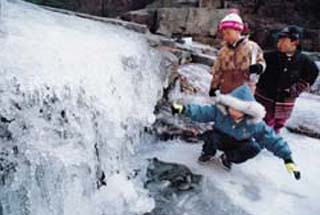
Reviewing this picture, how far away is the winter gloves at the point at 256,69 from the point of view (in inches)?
157

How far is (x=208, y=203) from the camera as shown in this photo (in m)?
3.57

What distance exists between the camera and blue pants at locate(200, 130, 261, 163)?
3867 mm

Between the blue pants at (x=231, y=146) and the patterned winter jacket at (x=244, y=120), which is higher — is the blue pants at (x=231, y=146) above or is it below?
below

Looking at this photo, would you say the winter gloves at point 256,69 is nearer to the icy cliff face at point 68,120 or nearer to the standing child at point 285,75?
the standing child at point 285,75

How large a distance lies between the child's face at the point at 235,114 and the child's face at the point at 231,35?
664 mm

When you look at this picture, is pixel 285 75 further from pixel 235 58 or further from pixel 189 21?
pixel 189 21

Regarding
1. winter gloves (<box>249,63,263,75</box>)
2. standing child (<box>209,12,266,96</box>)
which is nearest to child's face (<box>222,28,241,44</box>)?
standing child (<box>209,12,266,96</box>)

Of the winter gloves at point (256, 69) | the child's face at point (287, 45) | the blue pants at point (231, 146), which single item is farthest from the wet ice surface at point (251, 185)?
the child's face at point (287, 45)

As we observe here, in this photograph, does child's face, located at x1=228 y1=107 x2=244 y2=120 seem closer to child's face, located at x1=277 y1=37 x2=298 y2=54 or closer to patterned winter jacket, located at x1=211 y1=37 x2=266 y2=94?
patterned winter jacket, located at x1=211 y1=37 x2=266 y2=94

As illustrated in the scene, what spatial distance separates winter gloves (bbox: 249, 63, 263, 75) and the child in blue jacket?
0.19m

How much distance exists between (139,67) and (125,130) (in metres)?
0.87

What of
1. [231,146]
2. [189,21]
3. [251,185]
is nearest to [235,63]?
[231,146]

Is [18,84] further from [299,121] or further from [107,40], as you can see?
[299,121]

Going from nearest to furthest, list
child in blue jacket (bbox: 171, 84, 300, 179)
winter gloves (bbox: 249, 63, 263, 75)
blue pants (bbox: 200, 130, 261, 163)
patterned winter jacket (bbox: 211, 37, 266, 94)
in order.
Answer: child in blue jacket (bbox: 171, 84, 300, 179), blue pants (bbox: 200, 130, 261, 163), winter gloves (bbox: 249, 63, 263, 75), patterned winter jacket (bbox: 211, 37, 266, 94)
